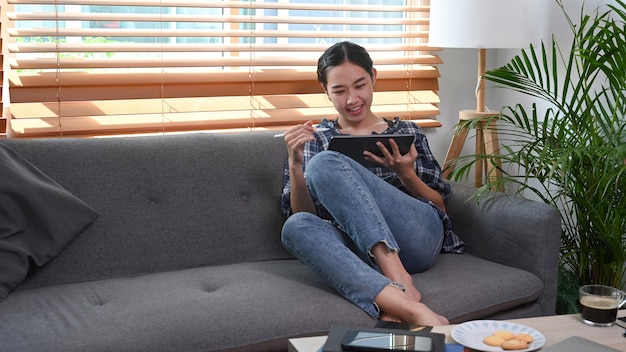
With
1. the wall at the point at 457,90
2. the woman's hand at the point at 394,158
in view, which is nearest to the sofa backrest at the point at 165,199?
the woman's hand at the point at 394,158

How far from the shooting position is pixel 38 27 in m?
2.86

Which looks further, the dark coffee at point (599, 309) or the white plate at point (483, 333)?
the dark coffee at point (599, 309)

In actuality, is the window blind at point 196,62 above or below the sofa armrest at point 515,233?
above

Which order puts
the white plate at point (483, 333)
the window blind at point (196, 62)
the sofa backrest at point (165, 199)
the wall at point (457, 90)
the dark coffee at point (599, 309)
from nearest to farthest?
the white plate at point (483, 333) < the dark coffee at point (599, 309) < the sofa backrest at point (165, 199) < the window blind at point (196, 62) < the wall at point (457, 90)

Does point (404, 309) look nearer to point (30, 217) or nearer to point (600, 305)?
point (600, 305)

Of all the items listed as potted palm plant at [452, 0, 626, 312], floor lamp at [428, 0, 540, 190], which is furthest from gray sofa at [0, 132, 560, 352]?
floor lamp at [428, 0, 540, 190]

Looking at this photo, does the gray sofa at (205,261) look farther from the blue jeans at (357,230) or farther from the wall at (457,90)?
the wall at (457,90)

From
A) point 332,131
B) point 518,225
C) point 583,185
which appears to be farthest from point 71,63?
point 583,185

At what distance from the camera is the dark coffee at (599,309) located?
6.21ft

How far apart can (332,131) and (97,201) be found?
0.78m

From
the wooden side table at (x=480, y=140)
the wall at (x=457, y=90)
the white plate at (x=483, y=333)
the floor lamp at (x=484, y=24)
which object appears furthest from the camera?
the wall at (x=457, y=90)

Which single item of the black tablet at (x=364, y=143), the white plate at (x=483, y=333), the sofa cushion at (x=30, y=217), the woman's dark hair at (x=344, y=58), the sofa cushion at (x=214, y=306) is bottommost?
the sofa cushion at (x=214, y=306)

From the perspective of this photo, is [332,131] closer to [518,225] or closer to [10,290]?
[518,225]

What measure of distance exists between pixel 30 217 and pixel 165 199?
1.37ft
